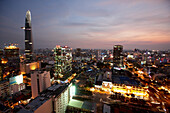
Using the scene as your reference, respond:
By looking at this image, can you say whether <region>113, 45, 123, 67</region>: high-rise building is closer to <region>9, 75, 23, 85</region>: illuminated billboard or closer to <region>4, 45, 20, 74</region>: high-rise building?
<region>9, 75, 23, 85</region>: illuminated billboard

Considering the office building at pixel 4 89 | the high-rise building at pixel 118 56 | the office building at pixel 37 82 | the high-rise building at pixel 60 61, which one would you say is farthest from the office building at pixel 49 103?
the high-rise building at pixel 118 56

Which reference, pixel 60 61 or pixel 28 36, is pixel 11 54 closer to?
pixel 28 36

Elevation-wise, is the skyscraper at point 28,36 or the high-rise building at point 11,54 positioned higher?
the skyscraper at point 28,36

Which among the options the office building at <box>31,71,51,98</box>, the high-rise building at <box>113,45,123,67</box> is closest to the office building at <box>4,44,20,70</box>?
the office building at <box>31,71,51,98</box>

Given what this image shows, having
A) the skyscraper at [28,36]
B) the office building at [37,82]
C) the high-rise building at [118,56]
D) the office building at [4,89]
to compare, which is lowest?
the office building at [4,89]

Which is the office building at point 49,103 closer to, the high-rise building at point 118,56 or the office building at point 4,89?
the office building at point 4,89

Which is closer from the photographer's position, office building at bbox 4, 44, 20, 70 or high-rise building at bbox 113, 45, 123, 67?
office building at bbox 4, 44, 20, 70

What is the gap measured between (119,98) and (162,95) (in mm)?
6276

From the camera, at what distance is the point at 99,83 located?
1330cm

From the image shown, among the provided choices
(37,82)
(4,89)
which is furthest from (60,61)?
(4,89)

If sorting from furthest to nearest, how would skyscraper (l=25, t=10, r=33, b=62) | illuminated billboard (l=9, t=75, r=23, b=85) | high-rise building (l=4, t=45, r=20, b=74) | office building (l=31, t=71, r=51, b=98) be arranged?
1. skyscraper (l=25, t=10, r=33, b=62)
2. high-rise building (l=4, t=45, r=20, b=74)
3. illuminated billboard (l=9, t=75, r=23, b=85)
4. office building (l=31, t=71, r=51, b=98)

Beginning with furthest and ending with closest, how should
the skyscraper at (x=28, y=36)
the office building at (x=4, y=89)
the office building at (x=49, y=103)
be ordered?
the skyscraper at (x=28, y=36)
the office building at (x=4, y=89)
the office building at (x=49, y=103)

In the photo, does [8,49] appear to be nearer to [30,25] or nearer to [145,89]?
[30,25]

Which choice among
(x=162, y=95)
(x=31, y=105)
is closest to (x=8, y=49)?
(x=31, y=105)
